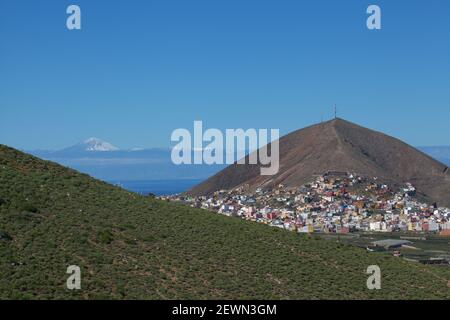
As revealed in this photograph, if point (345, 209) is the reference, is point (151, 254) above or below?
below

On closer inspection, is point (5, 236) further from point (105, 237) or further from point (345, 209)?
point (345, 209)

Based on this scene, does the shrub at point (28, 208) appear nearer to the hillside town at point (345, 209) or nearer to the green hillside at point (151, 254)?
the green hillside at point (151, 254)

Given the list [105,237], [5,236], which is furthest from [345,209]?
[5,236]

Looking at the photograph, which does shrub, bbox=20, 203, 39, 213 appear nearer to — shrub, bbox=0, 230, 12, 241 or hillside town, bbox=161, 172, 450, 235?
shrub, bbox=0, 230, 12, 241

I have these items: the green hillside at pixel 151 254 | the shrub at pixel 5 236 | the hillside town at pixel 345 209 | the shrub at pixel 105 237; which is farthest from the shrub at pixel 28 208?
the hillside town at pixel 345 209

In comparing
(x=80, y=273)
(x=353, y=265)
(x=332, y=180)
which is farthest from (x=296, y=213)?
(x=80, y=273)
